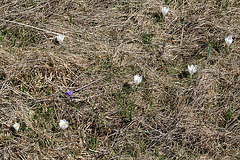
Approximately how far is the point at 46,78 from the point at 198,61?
1.60 metres

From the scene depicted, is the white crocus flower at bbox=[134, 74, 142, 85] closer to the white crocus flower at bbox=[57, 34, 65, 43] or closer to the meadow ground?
the meadow ground

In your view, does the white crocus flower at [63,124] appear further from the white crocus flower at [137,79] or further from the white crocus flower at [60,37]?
the white crocus flower at [60,37]

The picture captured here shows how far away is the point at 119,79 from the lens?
2.82m

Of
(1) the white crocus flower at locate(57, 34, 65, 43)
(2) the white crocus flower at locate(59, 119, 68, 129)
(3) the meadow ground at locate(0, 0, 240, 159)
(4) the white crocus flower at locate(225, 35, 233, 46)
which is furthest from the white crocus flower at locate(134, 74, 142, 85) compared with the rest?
(4) the white crocus flower at locate(225, 35, 233, 46)

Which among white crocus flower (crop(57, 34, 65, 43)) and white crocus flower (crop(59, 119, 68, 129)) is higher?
white crocus flower (crop(57, 34, 65, 43))

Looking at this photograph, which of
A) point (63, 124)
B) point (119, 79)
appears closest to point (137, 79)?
point (119, 79)

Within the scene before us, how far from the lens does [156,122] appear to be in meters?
2.49

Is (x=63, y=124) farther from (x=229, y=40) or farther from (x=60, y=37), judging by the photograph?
(x=229, y=40)

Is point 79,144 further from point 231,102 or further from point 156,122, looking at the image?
point 231,102

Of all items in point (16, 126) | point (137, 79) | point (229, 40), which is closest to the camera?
point (16, 126)

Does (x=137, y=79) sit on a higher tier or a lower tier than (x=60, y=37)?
lower

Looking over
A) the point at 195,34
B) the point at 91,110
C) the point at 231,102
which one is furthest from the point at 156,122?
the point at 195,34

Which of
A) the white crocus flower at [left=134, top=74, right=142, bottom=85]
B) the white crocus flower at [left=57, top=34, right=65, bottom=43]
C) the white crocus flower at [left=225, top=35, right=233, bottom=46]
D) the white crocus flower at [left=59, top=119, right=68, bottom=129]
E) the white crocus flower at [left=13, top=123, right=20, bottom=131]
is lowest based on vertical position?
the white crocus flower at [left=59, top=119, right=68, bottom=129]

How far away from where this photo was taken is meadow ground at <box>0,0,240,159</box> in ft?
7.88
